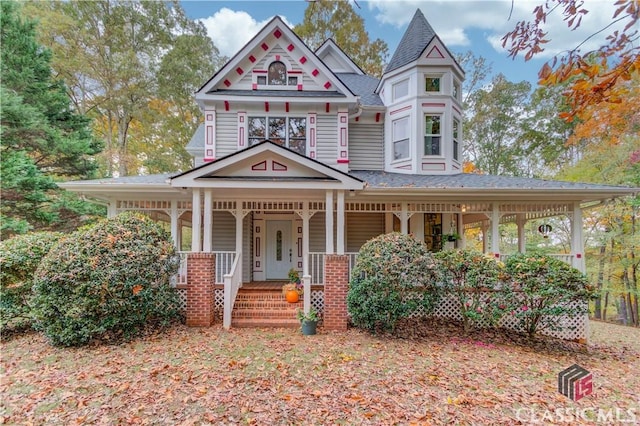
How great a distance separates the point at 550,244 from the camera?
18812 millimetres

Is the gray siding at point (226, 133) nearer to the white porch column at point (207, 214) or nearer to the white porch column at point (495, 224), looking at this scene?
the white porch column at point (207, 214)

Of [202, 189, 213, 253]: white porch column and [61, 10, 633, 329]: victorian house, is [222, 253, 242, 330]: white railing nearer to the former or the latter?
[61, 10, 633, 329]: victorian house

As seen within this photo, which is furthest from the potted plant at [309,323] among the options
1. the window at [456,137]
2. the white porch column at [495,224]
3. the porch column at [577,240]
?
the window at [456,137]

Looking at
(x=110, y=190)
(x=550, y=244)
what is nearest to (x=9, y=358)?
(x=110, y=190)

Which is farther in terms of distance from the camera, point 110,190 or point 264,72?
point 264,72

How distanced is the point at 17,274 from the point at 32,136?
8.01m

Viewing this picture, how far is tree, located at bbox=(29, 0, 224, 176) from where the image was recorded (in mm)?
16703

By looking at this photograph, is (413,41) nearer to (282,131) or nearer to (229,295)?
(282,131)

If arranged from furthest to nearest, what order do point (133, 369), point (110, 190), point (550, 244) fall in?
1. point (550, 244)
2. point (110, 190)
3. point (133, 369)

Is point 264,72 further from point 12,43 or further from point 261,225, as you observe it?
point 12,43

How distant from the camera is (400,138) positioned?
10906 millimetres

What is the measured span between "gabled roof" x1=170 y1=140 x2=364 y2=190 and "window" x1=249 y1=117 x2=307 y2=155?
111 inches

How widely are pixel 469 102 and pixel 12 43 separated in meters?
24.7

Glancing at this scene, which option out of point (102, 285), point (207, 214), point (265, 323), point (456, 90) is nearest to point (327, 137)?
point (207, 214)
